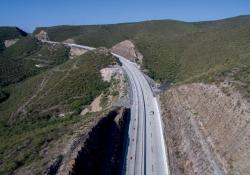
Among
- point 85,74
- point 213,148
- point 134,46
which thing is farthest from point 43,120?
point 134,46

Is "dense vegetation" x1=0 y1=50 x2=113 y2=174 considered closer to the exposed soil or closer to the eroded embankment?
the eroded embankment

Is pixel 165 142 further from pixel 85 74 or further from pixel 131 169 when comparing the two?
pixel 85 74

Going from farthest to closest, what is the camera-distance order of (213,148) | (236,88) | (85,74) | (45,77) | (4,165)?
(45,77)
(85,74)
(236,88)
(213,148)
(4,165)

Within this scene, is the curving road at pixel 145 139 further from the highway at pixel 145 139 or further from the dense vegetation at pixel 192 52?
the dense vegetation at pixel 192 52

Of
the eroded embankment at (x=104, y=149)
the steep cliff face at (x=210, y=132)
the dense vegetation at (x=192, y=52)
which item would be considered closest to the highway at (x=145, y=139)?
the eroded embankment at (x=104, y=149)

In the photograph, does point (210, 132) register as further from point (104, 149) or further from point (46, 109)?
point (46, 109)

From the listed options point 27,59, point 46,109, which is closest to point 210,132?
point 46,109
